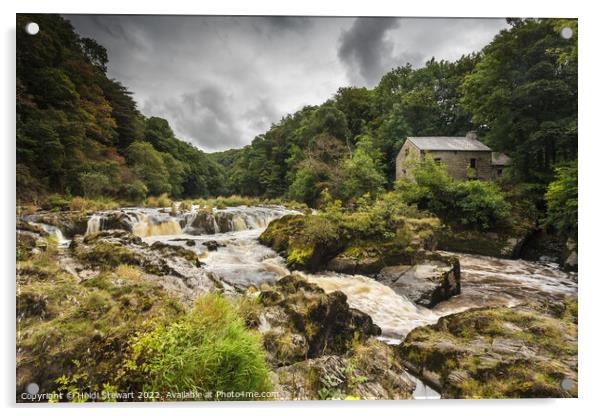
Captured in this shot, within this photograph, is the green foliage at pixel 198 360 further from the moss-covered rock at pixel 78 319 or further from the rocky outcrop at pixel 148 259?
the rocky outcrop at pixel 148 259

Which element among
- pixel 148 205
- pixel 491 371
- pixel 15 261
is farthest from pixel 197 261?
pixel 491 371

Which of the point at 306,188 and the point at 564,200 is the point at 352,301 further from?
the point at 564,200

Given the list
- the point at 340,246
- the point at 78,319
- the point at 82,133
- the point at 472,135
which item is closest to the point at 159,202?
the point at 82,133

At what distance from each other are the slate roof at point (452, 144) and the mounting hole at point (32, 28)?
4400mm

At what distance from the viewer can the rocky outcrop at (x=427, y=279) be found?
3.01 m

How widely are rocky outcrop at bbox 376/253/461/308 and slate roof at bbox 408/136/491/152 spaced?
135 centimetres

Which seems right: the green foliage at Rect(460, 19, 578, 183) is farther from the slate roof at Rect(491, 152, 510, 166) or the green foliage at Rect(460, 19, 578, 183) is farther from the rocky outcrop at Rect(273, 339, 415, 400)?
the rocky outcrop at Rect(273, 339, 415, 400)

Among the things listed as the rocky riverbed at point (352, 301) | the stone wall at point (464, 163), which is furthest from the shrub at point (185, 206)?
the stone wall at point (464, 163)

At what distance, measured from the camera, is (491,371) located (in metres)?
2.38

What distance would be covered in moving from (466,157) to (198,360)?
361 cm

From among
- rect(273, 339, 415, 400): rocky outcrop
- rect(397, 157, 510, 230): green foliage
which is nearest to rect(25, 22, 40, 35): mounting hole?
rect(273, 339, 415, 400): rocky outcrop

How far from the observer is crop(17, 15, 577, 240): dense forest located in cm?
265

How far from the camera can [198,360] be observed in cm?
209

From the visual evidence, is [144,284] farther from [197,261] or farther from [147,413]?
[147,413]
